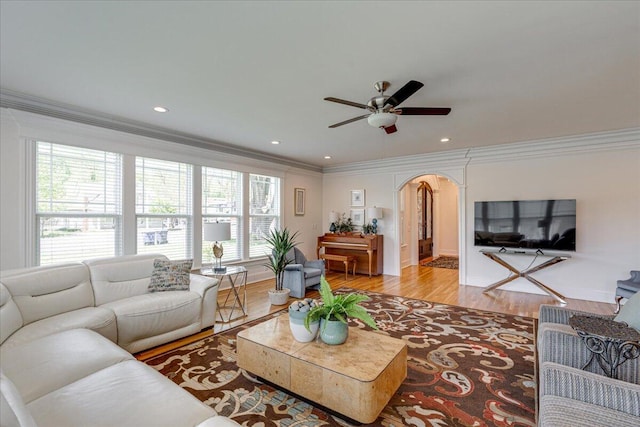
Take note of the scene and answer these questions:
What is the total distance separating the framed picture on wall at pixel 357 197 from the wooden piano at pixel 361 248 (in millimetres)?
863

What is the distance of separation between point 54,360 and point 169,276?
164 centimetres

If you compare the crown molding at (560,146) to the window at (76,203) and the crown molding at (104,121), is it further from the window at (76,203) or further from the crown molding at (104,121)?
the window at (76,203)

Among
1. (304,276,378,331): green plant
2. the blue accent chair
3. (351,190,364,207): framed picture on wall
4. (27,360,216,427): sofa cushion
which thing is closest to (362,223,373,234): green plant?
(351,190,364,207): framed picture on wall

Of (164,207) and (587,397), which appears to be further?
(164,207)

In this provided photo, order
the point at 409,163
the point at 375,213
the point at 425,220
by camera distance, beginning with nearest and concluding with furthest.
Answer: the point at 409,163, the point at 375,213, the point at 425,220

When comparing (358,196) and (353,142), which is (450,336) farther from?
(358,196)

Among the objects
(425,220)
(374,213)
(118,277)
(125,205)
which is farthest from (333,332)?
(425,220)

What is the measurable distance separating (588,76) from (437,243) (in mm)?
7517

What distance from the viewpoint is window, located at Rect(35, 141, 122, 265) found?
3358mm

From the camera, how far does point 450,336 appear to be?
316 cm

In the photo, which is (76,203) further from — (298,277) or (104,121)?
(298,277)

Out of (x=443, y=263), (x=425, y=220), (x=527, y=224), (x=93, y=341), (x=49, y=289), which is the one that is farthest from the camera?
(x=425, y=220)

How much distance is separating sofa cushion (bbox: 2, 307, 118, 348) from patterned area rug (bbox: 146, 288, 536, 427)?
1.57 feet

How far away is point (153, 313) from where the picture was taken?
2824 millimetres
